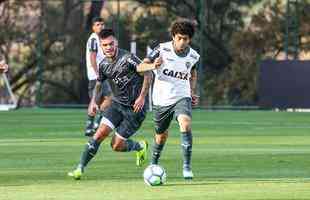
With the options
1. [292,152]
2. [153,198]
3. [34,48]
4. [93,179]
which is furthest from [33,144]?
[34,48]

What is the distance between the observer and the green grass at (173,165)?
1452 centimetres

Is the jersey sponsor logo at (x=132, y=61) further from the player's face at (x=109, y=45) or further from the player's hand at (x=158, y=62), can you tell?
the player's hand at (x=158, y=62)

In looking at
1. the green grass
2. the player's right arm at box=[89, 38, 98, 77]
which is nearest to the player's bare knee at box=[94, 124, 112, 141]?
the green grass

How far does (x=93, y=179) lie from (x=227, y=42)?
106 ft

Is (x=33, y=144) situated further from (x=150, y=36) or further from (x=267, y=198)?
(x=150, y=36)

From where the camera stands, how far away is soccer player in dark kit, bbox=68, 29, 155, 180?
56.2 ft

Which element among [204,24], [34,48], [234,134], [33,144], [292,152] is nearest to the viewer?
[292,152]

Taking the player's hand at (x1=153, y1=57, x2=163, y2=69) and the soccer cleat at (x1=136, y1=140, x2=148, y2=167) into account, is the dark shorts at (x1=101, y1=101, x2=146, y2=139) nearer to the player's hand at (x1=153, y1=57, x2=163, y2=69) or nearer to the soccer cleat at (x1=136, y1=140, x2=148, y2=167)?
the soccer cleat at (x1=136, y1=140, x2=148, y2=167)

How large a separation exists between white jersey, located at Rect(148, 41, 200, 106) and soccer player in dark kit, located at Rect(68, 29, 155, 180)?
289 mm

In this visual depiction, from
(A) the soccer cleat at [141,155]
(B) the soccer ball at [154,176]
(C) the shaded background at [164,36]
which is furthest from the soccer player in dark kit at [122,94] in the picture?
(C) the shaded background at [164,36]

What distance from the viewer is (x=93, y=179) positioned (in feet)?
54.2

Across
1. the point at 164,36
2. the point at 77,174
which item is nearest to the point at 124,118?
the point at 77,174

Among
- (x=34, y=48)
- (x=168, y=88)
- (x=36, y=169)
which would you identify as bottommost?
(x=34, y=48)

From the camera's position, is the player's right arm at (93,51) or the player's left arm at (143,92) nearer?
the player's left arm at (143,92)
